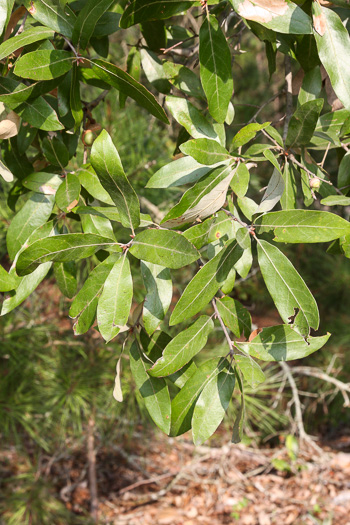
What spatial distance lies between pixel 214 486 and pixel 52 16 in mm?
2151

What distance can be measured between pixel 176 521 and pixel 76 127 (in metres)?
1.86

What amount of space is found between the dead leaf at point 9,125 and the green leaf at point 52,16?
0.11 m

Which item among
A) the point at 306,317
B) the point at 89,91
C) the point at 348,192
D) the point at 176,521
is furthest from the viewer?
the point at 176,521

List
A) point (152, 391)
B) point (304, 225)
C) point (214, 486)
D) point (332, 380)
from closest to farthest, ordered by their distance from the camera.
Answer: point (304, 225), point (152, 391), point (332, 380), point (214, 486)

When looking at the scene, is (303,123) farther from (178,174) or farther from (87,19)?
(87,19)

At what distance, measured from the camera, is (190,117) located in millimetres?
555

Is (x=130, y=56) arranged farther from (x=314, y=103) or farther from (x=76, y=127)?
(x=314, y=103)

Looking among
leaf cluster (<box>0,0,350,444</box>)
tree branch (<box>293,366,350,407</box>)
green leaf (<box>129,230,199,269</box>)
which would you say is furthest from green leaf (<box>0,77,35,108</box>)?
tree branch (<box>293,366,350,407</box>)

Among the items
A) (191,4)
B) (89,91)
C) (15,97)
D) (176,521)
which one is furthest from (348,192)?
(176,521)

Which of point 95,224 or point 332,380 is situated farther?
point 332,380

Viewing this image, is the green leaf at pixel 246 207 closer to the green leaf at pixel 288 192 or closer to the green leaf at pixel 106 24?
the green leaf at pixel 288 192

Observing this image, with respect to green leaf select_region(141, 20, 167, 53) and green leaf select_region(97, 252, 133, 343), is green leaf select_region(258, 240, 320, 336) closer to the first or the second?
green leaf select_region(97, 252, 133, 343)

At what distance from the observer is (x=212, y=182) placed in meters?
0.50

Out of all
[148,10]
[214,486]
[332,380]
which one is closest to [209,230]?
[148,10]
